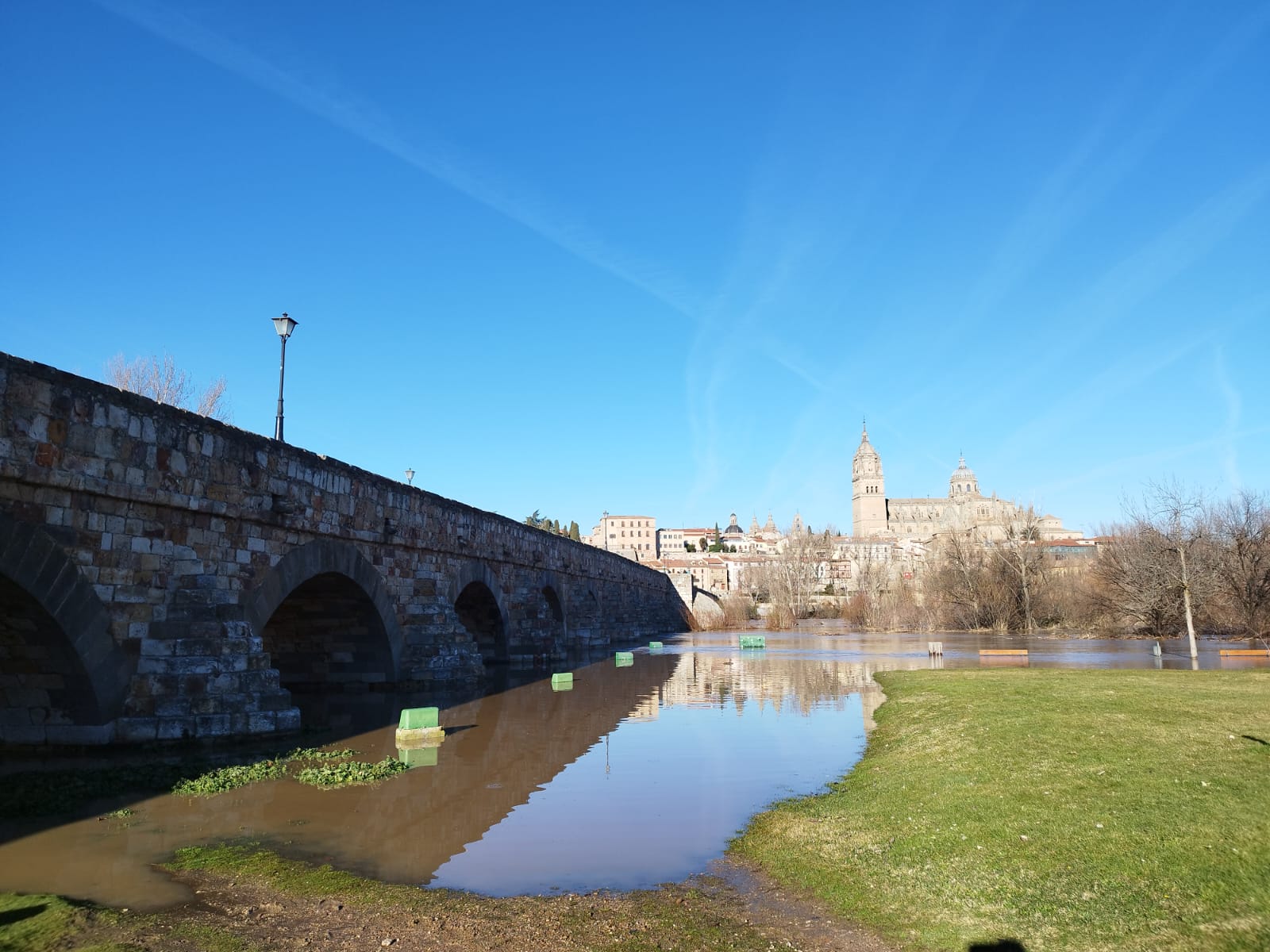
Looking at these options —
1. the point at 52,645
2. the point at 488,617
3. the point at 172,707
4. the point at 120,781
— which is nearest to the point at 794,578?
the point at 488,617

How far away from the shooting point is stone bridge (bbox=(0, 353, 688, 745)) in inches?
355

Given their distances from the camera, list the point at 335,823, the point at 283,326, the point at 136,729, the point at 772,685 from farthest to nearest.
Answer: the point at 772,685 < the point at 283,326 < the point at 136,729 < the point at 335,823

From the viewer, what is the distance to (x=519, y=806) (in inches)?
341

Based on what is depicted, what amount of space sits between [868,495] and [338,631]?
582 feet

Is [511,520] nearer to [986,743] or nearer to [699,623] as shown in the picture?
[986,743]

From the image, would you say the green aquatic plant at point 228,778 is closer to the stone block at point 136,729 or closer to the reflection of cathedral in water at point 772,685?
the stone block at point 136,729

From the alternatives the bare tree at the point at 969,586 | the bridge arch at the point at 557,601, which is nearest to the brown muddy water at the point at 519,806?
the bridge arch at the point at 557,601

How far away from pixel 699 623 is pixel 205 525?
61130 mm

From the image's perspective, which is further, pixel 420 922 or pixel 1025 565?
pixel 1025 565

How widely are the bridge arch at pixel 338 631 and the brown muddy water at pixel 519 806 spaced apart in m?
1.58

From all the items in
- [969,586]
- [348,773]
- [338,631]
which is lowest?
[348,773]

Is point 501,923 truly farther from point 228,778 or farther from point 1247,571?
point 1247,571

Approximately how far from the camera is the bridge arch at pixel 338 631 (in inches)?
638

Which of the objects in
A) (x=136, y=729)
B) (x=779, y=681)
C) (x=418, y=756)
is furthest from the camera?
(x=779, y=681)
